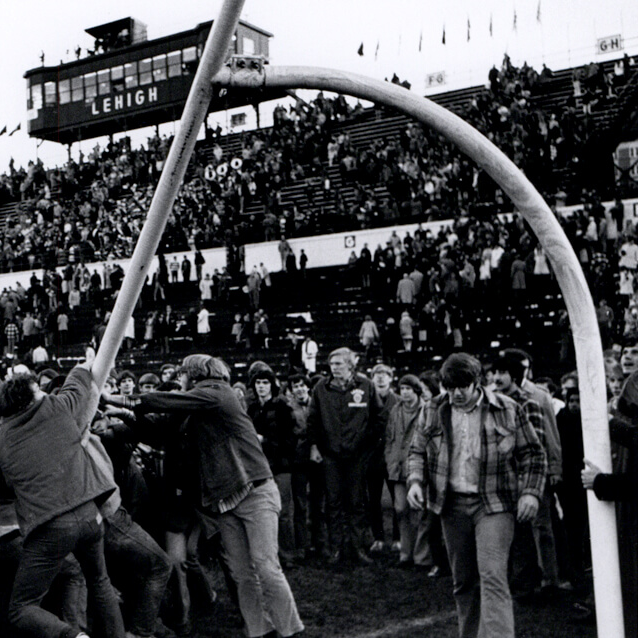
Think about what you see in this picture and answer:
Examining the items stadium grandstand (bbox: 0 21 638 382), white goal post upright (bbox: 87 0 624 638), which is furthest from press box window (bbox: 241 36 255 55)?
white goal post upright (bbox: 87 0 624 638)

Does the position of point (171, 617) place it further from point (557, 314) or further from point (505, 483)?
point (557, 314)

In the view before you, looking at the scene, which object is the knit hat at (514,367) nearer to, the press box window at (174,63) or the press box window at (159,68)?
the press box window at (174,63)

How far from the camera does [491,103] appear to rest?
30297mm

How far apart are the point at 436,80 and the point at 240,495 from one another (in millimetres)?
35319

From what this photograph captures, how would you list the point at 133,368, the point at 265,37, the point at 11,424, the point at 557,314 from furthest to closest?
the point at 265,37
the point at 133,368
the point at 557,314
the point at 11,424

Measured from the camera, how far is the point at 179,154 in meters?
3.88

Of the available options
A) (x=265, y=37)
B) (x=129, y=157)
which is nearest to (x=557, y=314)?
(x=129, y=157)

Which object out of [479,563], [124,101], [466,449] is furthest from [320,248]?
[479,563]

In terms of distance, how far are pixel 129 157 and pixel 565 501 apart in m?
→ 38.7

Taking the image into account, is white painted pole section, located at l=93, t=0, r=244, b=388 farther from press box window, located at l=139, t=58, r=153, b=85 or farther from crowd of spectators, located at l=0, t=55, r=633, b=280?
press box window, located at l=139, t=58, r=153, b=85

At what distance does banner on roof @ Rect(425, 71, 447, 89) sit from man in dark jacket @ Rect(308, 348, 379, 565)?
104ft

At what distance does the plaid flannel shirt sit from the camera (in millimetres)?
5320

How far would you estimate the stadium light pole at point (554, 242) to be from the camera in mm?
3898

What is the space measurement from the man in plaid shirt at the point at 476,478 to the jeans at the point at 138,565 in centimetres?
172
